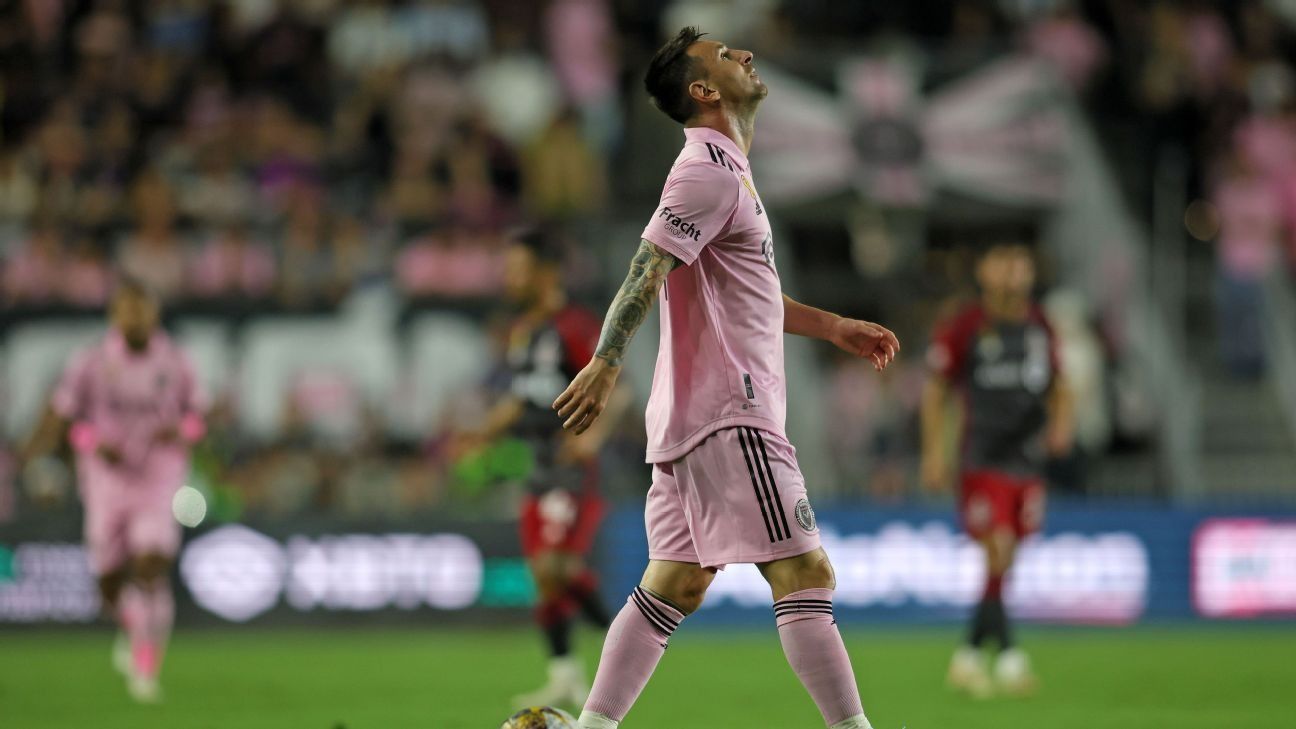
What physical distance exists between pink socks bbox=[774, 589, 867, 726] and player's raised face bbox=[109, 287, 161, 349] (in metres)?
7.31

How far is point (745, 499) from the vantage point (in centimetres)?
643

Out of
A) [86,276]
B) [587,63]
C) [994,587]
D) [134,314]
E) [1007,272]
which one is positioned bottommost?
[994,587]

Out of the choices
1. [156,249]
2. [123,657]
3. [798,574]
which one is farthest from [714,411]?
[156,249]

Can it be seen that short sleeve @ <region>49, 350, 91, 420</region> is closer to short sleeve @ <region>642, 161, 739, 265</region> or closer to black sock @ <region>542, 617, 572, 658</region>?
black sock @ <region>542, 617, 572, 658</region>

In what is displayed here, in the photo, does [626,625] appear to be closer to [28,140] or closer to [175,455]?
[175,455]

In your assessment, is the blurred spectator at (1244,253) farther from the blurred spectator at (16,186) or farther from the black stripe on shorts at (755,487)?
the black stripe on shorts at (755,487)

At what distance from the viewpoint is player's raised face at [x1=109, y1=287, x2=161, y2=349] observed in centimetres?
1262

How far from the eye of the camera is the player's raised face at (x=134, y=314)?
12.6 m

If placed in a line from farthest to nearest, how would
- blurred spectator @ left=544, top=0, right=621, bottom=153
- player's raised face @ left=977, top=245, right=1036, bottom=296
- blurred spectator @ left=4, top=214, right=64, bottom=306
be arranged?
1. blurred spectator @ left=544, top=0, right=621, bottom=153
2. blurred spectator @ left=4, top=214, right=64, bottom=306
3. player's raised face @ left=977, top=245, right=1036, bottom=296

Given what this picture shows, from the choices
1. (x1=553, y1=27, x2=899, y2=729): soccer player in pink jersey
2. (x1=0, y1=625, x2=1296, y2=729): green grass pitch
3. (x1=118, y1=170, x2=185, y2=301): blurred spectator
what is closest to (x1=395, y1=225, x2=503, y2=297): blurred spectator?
(x1=118, y1=170, x2=185, y2=301): blurred spectator

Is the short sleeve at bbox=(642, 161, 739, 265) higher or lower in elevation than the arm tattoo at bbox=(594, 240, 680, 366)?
higher

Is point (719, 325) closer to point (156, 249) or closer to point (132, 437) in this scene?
point (132, 437)

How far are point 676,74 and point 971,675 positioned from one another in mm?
6150

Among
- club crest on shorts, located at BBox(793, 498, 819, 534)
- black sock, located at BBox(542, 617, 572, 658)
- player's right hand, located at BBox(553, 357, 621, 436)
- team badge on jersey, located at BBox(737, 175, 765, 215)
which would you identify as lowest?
black sock, located at BBox(542, 617, 572, 658)
